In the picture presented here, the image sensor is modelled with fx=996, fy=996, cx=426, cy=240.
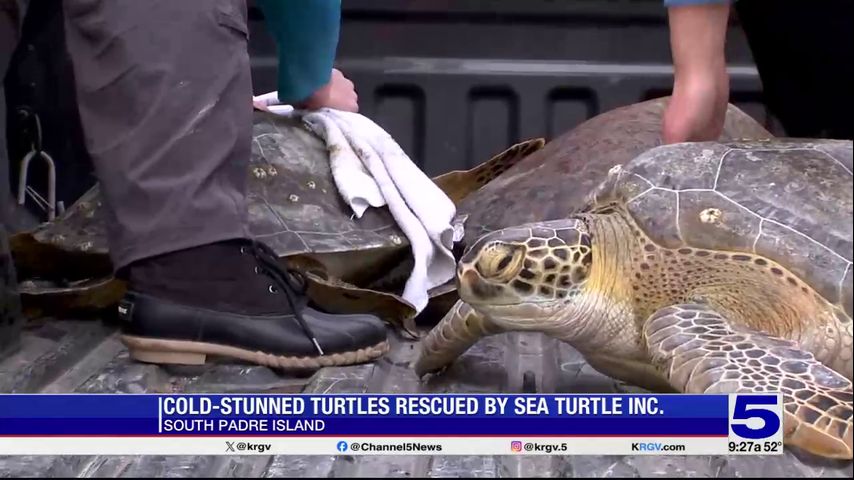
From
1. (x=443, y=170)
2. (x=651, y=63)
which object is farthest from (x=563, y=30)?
(x=443, y=170)

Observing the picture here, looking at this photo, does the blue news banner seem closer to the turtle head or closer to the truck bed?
the truck bed

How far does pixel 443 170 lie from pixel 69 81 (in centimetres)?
49

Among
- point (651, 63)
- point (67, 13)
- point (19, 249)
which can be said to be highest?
point (67, 13)

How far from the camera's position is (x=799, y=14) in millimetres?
773

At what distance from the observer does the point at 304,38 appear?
131 cm

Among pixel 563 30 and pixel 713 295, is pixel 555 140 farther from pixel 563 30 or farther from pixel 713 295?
pixel 713 295

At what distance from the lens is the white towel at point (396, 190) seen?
4.20 ft

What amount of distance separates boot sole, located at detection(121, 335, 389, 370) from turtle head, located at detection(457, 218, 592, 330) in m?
0.15

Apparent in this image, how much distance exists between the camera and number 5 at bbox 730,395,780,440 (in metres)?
0.67

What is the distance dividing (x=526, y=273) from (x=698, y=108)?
24 centimetres

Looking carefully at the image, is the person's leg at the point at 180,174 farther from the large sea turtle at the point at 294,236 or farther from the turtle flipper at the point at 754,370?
the turtle flipper at the point at 754,370

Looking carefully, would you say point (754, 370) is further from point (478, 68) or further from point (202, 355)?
point (478, 68)

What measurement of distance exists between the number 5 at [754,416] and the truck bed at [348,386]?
0.05ft

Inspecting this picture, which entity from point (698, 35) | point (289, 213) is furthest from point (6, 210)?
point (698, 35)
